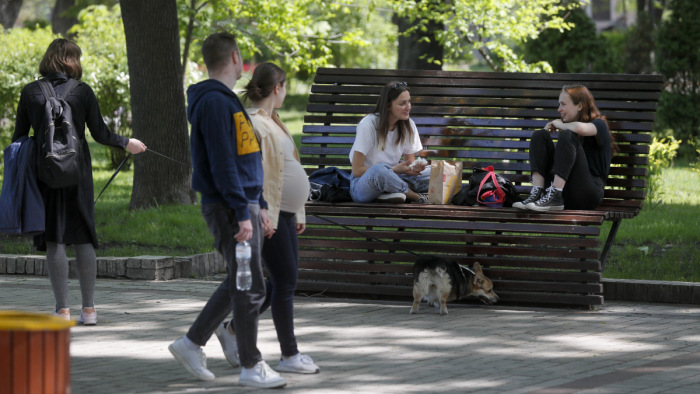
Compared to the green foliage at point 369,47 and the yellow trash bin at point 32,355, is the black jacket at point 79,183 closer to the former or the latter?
the yellow trash bin at point 32,355

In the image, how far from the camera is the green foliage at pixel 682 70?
20.1 metres

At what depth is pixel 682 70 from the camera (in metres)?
20.2

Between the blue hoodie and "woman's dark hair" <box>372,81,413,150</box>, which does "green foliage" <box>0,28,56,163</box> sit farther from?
the blue hoodie

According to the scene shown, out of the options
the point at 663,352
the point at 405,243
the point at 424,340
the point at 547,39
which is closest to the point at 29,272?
the point at 405,243

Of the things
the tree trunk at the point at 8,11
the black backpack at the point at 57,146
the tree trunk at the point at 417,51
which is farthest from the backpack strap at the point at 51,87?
the tree trunk at the point at 8,11

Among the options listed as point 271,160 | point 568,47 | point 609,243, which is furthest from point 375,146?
point 568,47

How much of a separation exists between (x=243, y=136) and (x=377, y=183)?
3196mm

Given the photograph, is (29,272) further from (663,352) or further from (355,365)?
(663,352)

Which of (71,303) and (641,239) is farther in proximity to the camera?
(641,239)

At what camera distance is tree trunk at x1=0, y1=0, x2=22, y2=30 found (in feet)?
84.5

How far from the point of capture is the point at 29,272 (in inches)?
368

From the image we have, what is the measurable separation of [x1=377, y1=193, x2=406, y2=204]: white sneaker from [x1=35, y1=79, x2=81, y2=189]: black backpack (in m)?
2.49

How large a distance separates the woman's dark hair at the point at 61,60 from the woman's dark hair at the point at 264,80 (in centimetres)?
177

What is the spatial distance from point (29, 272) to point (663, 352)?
5461 millimetres
